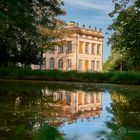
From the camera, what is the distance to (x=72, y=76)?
44.2m

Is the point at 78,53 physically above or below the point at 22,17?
above

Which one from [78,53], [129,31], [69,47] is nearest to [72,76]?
[129,31]

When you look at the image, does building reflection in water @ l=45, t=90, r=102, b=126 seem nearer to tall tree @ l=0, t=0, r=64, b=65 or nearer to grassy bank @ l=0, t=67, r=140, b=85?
tall tree @ l=0, t=0, r=64, b=65

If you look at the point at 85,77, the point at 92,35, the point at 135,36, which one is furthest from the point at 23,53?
the point at 92,35

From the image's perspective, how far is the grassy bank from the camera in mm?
40494

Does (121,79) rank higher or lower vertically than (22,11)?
lower

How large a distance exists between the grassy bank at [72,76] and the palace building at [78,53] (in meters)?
42.8

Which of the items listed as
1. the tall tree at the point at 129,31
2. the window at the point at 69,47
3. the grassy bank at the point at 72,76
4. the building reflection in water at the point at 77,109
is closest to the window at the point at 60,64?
the window at the point at 69,47

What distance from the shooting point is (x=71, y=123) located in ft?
32.3

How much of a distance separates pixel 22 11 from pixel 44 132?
1831cm

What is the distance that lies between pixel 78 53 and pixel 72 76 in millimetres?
48956

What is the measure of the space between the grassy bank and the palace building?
42.8 meters

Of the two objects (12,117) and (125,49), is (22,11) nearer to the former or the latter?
(125,49)

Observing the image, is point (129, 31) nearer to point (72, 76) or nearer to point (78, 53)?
point (72, 76)
